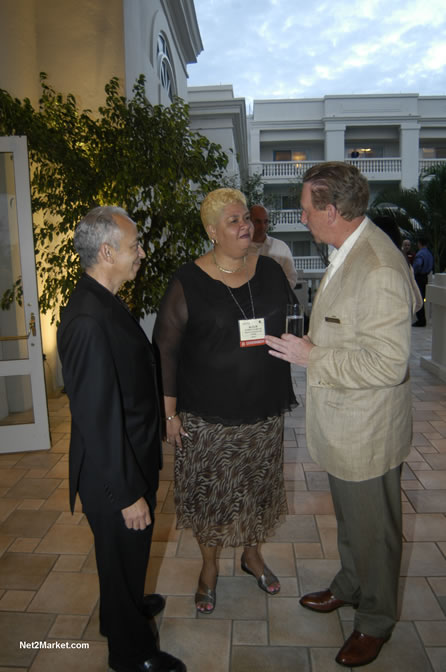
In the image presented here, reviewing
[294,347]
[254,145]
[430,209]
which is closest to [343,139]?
[254,145]

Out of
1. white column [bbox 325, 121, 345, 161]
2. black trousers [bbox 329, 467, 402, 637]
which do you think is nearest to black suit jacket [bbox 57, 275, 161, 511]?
black trousers [bbox 329, 467, 402, 637]

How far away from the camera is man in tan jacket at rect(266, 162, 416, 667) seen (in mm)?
1458

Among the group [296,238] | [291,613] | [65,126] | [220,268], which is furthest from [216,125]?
[296,238]

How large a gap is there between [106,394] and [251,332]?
0.73 metres

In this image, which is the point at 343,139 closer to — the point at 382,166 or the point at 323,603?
the point at 382,166

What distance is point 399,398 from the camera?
63.5 inches

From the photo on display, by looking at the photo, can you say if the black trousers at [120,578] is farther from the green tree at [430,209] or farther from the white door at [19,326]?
the green tree at [430,209]

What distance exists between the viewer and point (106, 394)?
141cm

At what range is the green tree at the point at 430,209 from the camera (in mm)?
A: 11008

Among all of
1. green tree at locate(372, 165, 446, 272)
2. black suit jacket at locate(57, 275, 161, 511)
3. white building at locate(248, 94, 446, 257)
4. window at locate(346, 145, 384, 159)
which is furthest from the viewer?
window at locate(346, 145, 384, 159)

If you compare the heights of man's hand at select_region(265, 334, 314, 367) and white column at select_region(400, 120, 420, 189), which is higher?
white column at select_region(400, 120, 420, 189)

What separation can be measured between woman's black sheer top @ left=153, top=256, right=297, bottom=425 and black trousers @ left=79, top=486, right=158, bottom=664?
0.52 meters

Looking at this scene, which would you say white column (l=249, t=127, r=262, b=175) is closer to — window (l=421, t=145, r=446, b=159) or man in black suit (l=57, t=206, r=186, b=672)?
window (l=421, t=145, r=446, b=159)

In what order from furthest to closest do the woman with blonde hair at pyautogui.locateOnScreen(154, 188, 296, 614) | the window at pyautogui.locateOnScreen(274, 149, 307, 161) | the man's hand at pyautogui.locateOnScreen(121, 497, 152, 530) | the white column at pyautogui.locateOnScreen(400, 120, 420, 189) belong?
the window at pyautogui.locateOnScreen(274, 149, 307, 161) < the white column at pyautogui.locateOnScreen(400, 120, 420, 189) < the woman with blonde hair at pyautogui.locateOnScreen(154, 188, 296, 614) < the man's hand at pyautogui.locateOnScreen(121, 497, 152, 530)
